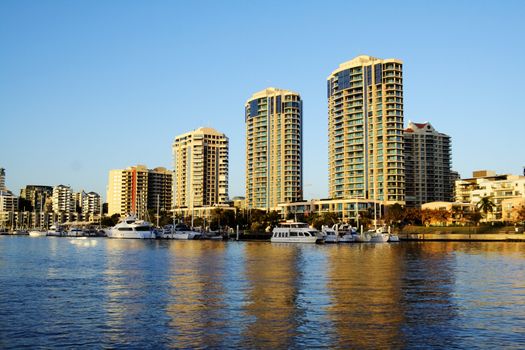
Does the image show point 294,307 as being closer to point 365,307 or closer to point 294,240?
point 365,307

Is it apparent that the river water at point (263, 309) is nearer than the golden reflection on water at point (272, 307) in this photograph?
Yes

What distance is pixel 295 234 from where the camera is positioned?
168500mm

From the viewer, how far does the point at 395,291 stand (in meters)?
51.2

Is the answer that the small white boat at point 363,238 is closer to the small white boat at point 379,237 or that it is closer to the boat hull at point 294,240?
the small white boat at point 379,237

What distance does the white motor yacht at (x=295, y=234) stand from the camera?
6471 inches

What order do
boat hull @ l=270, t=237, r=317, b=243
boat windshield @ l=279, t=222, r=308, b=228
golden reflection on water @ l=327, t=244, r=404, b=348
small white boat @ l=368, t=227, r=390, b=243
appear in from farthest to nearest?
boat windshield @ l=279, t=222, r=308, b=228, small white boat @ l=368, t=227, r=390, b=243, boat hull @ l=270, t=237, r=317, b=243, golden reflection on water @ l=327, t=244, r=404, b=348

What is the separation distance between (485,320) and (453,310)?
12.8 feet

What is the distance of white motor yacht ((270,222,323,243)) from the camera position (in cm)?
16438

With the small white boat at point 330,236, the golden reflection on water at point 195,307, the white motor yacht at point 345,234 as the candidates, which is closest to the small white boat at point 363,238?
the white motor yacht at point 345,234

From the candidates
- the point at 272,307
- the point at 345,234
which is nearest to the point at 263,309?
the point at 272,307

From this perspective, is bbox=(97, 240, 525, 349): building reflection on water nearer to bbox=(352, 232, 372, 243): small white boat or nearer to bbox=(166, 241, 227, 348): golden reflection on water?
bbox=(166, 241, 227, 348): golden reflection on water

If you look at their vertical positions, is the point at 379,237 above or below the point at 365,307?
below

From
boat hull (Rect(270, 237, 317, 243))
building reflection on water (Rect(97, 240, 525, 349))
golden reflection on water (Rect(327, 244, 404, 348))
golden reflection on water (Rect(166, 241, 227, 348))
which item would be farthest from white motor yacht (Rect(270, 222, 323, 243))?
golden reflection on water (Rect(166, 241, 227, 348))

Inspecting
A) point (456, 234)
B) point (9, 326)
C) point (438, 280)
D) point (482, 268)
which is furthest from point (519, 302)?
point (456, 234)
